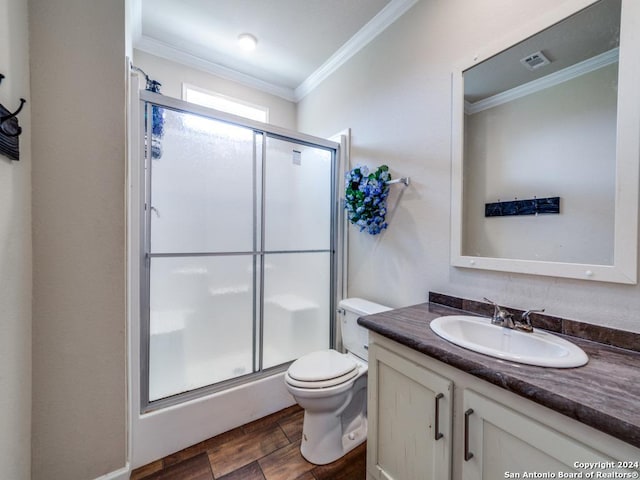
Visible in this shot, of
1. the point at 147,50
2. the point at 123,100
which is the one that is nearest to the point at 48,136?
Answer: the point at 123,100

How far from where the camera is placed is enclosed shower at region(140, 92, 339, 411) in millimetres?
1505

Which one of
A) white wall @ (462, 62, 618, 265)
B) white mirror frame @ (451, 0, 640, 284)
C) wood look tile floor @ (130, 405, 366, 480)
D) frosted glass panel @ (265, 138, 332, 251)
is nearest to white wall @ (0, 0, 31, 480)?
wood look tile floor @ (130, 405, 366, 480)

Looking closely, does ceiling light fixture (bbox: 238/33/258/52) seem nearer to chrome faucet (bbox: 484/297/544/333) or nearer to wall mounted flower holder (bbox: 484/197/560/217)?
wall mounted flower holder (bbox: 484/197/560/217)

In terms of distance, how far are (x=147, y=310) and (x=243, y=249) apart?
63 cm

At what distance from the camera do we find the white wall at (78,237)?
1094 millimetres

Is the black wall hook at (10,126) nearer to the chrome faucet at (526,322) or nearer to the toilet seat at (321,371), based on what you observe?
the toilet seat at (321,371)

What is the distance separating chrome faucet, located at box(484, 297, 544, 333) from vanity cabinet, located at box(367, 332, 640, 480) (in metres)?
0.38

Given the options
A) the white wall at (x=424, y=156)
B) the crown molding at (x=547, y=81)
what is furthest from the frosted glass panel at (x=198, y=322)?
the crown molding at (x=547, y=81)

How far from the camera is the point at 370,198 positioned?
176 centimetres

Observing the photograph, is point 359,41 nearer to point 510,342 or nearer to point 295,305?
point 295,305

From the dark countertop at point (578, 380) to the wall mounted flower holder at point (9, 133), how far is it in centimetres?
149

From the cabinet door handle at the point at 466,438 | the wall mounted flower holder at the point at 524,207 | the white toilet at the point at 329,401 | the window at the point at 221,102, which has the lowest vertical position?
the white toilet at the point at 329,401

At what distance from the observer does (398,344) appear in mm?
1118

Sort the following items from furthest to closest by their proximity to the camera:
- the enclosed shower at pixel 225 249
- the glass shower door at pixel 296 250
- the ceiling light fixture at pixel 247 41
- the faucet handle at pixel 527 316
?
the ceiling light fixture at pixel 247 41, the glass shower door at pixel 296 250, the enclosed shower at pixel 225 249, the faucet handle at pixel 527 316
